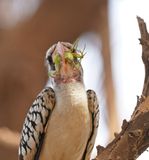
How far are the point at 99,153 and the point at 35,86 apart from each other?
153cm

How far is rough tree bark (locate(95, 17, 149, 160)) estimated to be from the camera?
228cm

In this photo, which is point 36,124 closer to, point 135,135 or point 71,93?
point 71,93

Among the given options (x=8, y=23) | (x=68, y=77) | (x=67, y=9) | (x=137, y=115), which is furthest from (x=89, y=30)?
(x=137, y=115)

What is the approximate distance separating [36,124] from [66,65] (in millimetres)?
259

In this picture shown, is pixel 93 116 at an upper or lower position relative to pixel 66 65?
lower

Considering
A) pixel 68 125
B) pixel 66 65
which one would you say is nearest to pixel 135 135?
pixel 68 125

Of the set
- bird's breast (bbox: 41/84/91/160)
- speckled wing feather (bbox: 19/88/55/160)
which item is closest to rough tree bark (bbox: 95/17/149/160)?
bird's breast (bbox: 41/84/91/160)

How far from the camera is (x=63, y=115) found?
252cm

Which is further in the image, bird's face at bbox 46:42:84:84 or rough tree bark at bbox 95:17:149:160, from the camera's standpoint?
bird's face at bbox 46:42:84:84

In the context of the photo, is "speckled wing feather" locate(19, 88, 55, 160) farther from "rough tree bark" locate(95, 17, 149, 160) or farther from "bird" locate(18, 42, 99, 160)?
"rough tree bark" locate(95, 17, 149, 160)

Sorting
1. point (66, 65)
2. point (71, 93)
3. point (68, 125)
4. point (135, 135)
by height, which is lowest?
point (135, 135)

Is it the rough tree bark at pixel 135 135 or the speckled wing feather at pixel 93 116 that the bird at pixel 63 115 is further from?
the rough tree bark at pixel 135 135

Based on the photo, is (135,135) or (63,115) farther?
(63,115)

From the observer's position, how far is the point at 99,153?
235 centimetres
